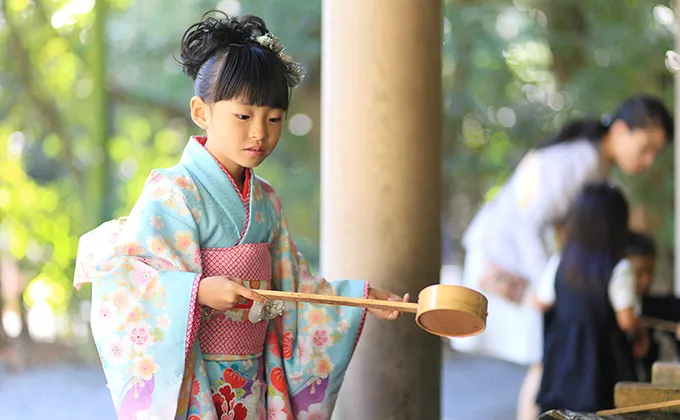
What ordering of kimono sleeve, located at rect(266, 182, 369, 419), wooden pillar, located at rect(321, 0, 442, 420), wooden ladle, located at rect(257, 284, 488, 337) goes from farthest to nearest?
wooden pillar, located at rect(321, 0, 442, 420), kimono sleeve, located at rect(266, 182, 369, 419), wooden ladle, located at rect(257, 284, 488, 337)

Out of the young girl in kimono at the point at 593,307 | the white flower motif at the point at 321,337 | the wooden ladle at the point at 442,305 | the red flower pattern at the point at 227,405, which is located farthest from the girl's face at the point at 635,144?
the red flower pattern at the point at 227,405

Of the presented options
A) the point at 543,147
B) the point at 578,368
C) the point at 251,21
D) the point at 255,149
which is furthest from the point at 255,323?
the point at 543,147

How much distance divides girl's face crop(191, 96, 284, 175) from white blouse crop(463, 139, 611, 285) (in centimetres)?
242

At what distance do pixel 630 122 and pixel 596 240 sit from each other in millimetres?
740

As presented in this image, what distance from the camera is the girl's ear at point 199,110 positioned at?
244 centimetres

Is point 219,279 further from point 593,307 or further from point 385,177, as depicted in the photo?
point 593,307

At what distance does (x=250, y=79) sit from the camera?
2367 millimetres

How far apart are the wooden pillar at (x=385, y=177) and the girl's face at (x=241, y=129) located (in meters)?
0.78

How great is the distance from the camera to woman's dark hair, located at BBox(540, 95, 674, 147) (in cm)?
452

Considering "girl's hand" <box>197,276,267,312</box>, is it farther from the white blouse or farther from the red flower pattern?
the white blouse

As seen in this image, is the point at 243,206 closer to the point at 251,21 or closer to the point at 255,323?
the point at 255,323

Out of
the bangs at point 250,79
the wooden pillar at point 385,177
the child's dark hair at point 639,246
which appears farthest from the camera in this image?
the child's dark hair at point 639,246

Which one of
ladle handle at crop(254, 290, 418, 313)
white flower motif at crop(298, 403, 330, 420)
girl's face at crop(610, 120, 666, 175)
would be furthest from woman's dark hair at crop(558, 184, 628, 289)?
ladle handle at crop(254, 290, 418, 313)

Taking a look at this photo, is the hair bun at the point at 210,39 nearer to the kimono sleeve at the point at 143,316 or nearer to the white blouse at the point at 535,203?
the kimono sleeve at the point at 143,316
